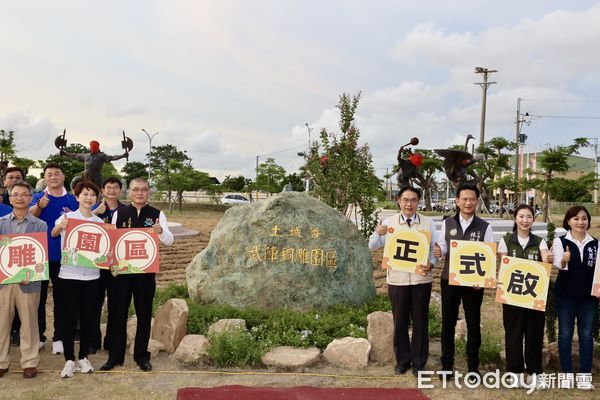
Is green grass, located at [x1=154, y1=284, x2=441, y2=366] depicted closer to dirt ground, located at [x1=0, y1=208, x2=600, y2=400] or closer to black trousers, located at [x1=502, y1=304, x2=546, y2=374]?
dirt ground, located at [x1=0, y1=208, x2=600, y2=400]

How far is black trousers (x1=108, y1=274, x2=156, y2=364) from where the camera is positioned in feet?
15.6

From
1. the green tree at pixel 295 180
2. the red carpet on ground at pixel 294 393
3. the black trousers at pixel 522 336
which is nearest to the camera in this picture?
the red carpet on ground at pixel 294 393

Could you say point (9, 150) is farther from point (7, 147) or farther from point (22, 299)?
point (22, 299)

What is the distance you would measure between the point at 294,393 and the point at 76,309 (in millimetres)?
2082

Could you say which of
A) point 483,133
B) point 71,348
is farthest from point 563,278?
point 483,133

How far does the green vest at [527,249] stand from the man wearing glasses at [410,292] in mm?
650

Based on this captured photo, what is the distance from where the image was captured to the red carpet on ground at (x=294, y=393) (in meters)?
4.25

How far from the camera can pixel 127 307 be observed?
4.81 meters

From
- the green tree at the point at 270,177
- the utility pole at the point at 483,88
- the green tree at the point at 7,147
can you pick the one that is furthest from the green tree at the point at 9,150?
the utility pole at the point at 483,88

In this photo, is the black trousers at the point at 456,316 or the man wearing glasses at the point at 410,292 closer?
the black trousers at the point at 456,316

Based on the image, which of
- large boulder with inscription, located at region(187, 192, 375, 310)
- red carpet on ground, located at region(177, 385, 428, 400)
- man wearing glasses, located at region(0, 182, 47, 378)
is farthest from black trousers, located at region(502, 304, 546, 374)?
man wearing glasses, located at region(0, 182, 47, 378)

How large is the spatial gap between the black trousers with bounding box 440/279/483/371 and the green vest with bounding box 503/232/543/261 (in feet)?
1.42

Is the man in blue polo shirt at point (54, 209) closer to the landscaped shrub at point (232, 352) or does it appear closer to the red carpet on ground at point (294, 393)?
the landscaped shrub at point (232, 352)

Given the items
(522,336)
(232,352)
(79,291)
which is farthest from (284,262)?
(522,336)
